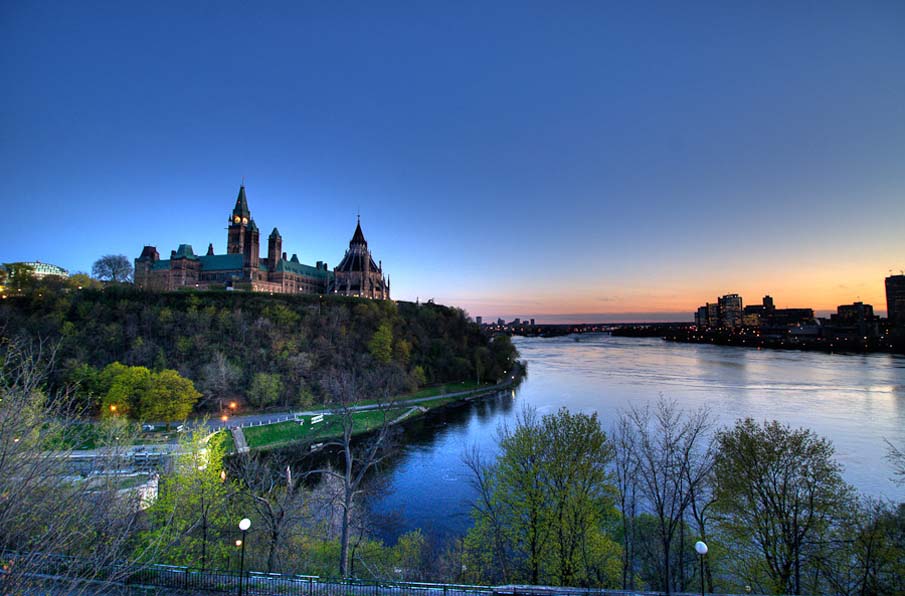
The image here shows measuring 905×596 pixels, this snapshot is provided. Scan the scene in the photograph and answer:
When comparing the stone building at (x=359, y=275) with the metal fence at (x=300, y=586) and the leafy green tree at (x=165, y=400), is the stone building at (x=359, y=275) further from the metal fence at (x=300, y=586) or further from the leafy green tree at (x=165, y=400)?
the metal fence at (x=300, y=586)

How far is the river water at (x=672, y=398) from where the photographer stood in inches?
997

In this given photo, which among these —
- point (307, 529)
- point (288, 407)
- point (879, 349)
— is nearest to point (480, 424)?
point (288, 407)

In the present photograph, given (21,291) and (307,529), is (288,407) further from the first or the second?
(21,291)

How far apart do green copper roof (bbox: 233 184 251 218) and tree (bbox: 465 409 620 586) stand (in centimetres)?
8436

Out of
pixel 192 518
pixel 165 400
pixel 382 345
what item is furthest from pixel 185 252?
pixel 192 518

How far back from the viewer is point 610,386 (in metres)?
64.4

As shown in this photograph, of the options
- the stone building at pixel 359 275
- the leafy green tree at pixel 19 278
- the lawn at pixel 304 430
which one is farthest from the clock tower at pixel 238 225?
the lawn at pixel 304 430

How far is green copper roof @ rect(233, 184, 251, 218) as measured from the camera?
3391 inches

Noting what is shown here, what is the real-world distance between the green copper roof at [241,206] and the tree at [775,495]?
90.4 metres

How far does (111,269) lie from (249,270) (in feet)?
89.0

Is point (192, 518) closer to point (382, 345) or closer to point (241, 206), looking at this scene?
point (382, 345)

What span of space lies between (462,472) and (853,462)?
26236 mm

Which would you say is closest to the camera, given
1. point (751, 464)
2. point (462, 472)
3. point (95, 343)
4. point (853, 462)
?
point (751, 464)

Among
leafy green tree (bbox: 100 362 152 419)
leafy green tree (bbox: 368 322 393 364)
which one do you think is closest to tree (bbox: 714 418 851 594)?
leafy green tree (bbox: 100 362 152 419)
